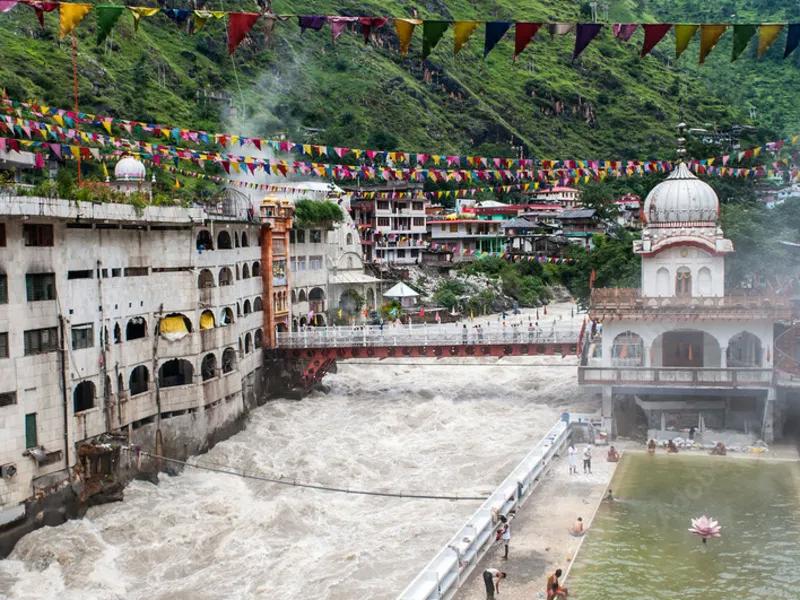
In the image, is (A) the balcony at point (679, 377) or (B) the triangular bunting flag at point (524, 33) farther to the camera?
(A) the balcony at point (679, 377)

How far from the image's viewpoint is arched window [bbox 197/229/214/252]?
1624 inches

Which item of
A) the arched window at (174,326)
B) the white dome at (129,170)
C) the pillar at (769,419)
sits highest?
the white dome at (129,170)

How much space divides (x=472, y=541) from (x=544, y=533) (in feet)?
11.4

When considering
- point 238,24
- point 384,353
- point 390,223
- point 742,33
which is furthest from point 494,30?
point 390,223

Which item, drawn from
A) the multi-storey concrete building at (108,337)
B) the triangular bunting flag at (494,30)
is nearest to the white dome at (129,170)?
the multi-storey concrete building at (108,337)

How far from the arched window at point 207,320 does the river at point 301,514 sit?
5189mm

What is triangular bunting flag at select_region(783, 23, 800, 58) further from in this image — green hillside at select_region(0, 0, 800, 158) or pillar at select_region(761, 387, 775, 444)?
green hillside at select_region(0, 0, 800, 158)

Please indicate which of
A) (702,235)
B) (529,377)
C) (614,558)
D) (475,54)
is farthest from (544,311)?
(475,54)

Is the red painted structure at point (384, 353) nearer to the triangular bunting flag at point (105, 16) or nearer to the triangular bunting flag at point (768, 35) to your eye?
the triangular bunting flag at point (768, 35)

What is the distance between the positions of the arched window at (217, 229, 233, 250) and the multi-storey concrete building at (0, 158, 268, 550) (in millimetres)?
82

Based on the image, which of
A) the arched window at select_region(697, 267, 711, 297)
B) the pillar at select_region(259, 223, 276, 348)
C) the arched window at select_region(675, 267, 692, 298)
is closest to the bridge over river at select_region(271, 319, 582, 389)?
the pillar at select_region(259, 223, 276, 348)

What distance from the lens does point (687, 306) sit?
38.2 meters

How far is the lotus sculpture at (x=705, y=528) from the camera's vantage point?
25.9 meters

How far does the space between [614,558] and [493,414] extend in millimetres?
21191
